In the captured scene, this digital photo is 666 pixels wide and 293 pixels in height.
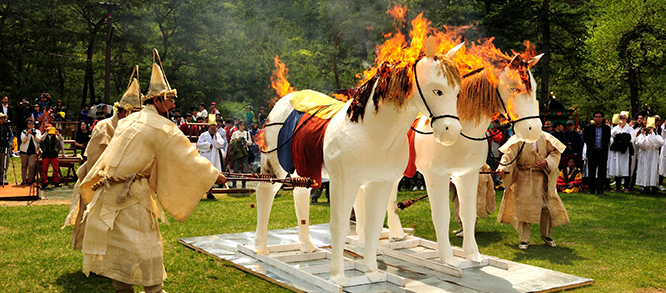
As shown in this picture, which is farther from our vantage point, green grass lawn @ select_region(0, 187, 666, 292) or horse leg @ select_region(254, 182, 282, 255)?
horse leg @ select_region(254, 182, 282, 255)

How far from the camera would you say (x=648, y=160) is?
52.9ft

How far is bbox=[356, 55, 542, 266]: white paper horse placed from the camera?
23.2 ft

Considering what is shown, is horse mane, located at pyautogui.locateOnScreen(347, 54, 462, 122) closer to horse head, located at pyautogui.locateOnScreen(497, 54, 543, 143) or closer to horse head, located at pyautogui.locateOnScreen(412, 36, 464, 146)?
horse head, located at pyautogui.locateOnScreen(412, 36, 464, 146)

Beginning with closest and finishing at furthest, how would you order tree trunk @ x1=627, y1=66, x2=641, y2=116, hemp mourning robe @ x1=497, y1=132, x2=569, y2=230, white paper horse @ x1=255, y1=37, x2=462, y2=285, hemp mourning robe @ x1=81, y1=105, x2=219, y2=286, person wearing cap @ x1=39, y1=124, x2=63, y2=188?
hemp mourning robe @ x1=81, y1=105, x2=219, y2=286 < white paper horse @ x1=255, y1=37, x2=462, y2=285 < hemp mourning robe @ x1=497, y1=132, x2=569, y2=230 < person wearing cap @ x1=39, y1=124, x2=63, y2=188 < tree trunk @ x1=627, y1=66, x2=641, y2=116

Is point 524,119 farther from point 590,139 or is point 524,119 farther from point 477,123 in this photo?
point 590,139

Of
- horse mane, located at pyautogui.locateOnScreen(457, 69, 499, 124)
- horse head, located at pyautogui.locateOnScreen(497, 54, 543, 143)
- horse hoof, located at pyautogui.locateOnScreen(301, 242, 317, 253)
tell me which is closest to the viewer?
horse head, located at pyautogui.locateOnScreen(497, 54, 543, 143)

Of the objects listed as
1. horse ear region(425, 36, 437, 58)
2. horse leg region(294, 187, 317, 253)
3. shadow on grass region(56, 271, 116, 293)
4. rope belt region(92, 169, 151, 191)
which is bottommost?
shadow on grass region(56, 271, 116, 293)

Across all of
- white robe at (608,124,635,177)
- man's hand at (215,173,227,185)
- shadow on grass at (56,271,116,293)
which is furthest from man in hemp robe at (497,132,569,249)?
white robe at (608,124,635,177)

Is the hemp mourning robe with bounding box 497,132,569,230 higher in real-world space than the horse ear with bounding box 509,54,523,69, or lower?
lower

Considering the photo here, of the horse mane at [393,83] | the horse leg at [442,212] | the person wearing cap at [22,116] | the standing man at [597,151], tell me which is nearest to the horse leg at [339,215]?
the horse mane at [393,83]

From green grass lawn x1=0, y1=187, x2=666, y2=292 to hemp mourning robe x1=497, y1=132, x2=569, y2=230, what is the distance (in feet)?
1.87

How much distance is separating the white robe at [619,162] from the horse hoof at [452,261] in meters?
11.5

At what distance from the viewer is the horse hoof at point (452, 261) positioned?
7.10m

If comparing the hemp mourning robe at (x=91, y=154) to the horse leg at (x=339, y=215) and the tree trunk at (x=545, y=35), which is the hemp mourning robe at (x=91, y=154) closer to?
the horse leg at (x=339, y=215)
